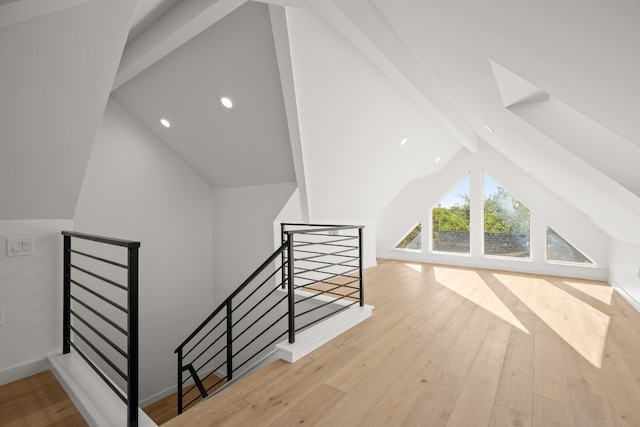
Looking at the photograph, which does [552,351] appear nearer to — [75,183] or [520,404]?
[520,404]

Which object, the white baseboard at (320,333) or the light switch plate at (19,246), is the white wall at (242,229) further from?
the light switch plate at (19,246)

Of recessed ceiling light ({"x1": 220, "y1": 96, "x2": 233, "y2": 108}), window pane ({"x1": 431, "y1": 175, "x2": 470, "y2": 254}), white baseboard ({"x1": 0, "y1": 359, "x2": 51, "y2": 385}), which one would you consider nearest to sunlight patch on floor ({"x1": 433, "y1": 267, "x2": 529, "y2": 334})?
window pane ({"x1": 431, "y1": 175, "x2": 470, "y2": 254})

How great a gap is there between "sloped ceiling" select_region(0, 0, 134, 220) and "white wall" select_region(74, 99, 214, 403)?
7.45 ft

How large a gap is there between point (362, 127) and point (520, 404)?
291 centimetres

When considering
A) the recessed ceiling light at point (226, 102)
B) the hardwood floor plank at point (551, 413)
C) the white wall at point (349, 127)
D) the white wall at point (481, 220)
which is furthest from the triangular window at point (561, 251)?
the recessed ceiling light at point (226, 102)

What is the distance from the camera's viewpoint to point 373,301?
3.76 m

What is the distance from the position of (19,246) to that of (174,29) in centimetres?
192

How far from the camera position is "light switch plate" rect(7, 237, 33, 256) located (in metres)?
2.06

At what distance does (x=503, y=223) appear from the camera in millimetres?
5699

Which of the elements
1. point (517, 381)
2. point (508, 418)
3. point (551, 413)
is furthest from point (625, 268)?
point (508, 418)

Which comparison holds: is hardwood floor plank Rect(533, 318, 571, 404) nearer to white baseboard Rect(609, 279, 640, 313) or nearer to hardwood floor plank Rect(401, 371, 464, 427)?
hardwood floor plank Rect(401, 371, 464, 427)

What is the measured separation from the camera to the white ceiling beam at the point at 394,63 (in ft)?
6.75

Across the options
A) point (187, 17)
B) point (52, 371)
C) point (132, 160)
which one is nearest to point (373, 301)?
point (52, 371)

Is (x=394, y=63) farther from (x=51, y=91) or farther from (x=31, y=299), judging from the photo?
(x=31, y=299)
